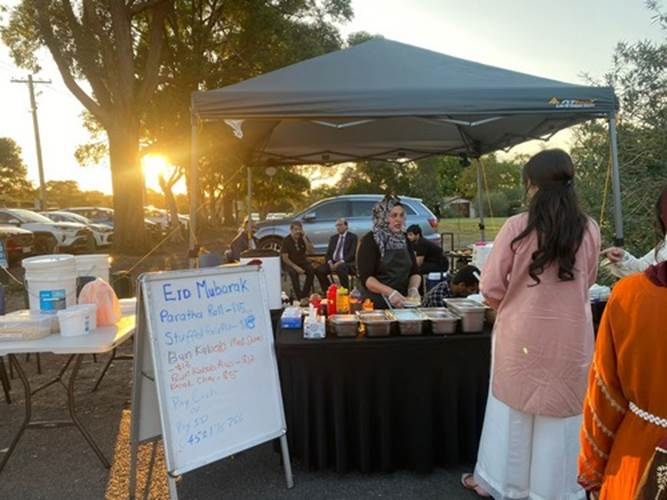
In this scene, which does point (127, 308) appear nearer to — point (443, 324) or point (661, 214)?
point (443, 324)

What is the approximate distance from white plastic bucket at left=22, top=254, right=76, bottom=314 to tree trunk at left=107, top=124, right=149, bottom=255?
10.5m

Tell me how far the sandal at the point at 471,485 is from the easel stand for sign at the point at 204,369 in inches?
38.7

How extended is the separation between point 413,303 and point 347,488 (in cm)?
132

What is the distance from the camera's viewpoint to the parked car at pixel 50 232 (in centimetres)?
1323

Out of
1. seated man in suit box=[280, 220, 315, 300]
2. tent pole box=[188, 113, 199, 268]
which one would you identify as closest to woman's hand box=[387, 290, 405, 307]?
tent pole box=[188, 113, 199, 268]

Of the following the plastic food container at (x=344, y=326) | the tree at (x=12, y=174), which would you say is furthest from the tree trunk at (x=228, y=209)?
the plastic food container at (x=344, y=326)

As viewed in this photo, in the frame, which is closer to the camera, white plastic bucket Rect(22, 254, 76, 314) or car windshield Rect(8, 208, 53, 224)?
white plastic bucket Rect(22, 254, 76, 314)

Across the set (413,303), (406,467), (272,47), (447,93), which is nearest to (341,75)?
(447,93)

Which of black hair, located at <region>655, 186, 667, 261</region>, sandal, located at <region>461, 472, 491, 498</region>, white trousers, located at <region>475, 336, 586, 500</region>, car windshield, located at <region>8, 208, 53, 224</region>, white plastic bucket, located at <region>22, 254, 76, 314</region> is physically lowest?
sandal, located at <region>461, 472, 491, 498</region>

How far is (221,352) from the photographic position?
249 centimetres

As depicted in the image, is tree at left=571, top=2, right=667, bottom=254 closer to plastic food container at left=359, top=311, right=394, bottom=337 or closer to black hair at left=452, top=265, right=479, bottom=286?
black hair at left=452, top=265, right=479, bottom=286

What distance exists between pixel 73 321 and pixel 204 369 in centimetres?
105

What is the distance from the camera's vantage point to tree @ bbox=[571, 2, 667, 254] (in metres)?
5.57

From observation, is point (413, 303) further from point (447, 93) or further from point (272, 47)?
point (272, 47)
